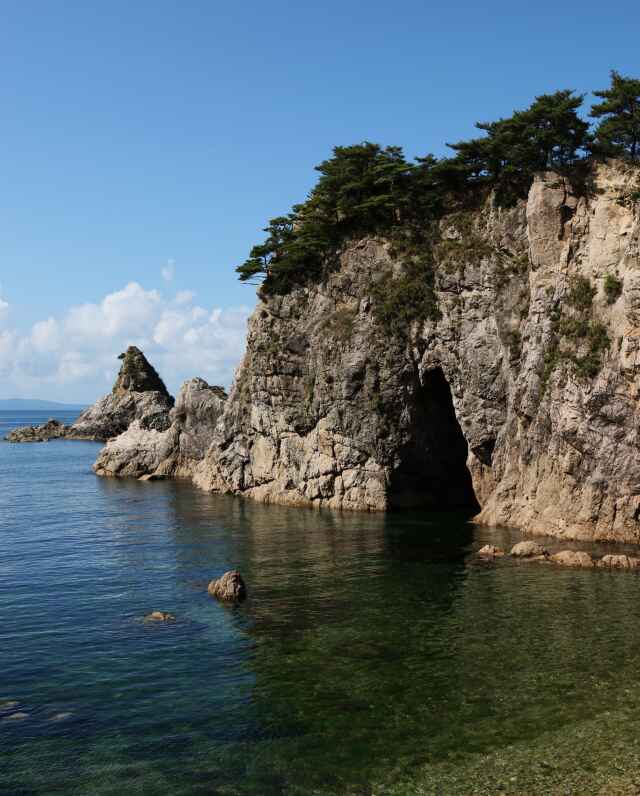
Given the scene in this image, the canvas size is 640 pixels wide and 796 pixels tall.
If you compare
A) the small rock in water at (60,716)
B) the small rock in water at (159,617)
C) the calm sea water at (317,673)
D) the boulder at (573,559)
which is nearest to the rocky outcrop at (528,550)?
the boulder at (573,559)

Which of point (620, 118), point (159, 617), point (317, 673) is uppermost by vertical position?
point (620, 118)

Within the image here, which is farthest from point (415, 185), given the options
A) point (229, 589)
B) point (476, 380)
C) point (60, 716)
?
point (60, 716)

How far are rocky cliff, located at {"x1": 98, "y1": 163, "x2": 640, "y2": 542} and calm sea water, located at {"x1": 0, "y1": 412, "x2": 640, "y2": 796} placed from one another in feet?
34.0

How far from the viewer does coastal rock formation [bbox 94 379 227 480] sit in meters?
105

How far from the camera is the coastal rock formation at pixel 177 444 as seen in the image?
105 metres

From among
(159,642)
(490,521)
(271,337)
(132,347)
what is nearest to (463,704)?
(159,642)

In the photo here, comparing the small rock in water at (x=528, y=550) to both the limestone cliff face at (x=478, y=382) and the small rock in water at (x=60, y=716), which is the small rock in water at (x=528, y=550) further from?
the small rock in water at (x=60, y=716)

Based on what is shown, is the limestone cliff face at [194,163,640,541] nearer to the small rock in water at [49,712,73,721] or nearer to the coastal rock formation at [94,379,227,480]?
the coastal rock formation at [94,379,227,480]

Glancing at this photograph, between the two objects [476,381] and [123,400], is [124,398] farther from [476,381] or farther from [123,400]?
[476,381]

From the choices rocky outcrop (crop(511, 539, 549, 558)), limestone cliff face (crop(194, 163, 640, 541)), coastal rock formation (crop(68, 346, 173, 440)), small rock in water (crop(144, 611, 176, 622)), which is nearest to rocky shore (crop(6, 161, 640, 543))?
limestone cliff face (crop(194, 163, 640, 541))

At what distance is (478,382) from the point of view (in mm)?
67125

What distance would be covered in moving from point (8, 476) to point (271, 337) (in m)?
51.6

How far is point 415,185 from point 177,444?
2094 inches

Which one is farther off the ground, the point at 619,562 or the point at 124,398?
the point at 124,398
